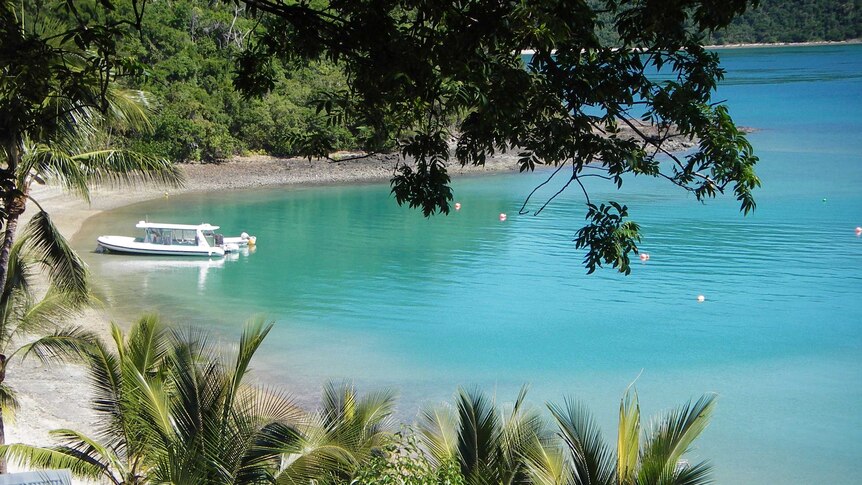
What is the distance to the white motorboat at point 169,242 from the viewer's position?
89.8 feet

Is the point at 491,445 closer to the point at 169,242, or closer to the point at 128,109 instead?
the point at 128,109

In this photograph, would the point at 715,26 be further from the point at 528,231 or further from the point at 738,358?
the point at 528,231

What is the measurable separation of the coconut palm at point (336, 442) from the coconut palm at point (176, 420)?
0.15 metres

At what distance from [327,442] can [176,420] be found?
1462 millimetres

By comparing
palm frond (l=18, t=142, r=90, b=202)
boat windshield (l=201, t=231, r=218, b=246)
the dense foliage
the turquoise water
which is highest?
the dense foliage

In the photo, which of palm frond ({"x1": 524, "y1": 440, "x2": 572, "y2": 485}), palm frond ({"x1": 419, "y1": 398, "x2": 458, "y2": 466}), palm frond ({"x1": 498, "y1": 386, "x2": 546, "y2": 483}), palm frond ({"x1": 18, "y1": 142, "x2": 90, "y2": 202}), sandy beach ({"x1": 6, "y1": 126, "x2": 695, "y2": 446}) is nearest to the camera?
palm frond ({"x1": 524, "y1": 440, "x2": 572, "y2": 485})

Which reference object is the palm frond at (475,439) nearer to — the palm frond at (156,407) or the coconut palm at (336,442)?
the coconut palm at (336,442)

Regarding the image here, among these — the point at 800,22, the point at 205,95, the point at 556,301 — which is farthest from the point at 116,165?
the point at 800,22

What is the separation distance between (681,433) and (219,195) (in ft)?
111

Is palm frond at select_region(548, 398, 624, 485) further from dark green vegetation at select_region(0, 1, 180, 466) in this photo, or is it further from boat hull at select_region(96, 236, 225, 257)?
boat hull at select_region(96, 236, 225, 257)

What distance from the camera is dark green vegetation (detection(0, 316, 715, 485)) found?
21.4 feet

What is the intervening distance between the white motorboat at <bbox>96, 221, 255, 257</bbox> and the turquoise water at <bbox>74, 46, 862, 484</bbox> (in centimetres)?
44

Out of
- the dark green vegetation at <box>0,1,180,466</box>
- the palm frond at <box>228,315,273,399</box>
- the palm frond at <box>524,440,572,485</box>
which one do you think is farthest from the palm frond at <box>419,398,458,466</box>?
the dark green vegetation at <box>0,1,180,466</box>

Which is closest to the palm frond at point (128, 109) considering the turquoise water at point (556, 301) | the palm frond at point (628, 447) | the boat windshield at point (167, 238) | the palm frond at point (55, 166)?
the palm frond at point (55, 166)
